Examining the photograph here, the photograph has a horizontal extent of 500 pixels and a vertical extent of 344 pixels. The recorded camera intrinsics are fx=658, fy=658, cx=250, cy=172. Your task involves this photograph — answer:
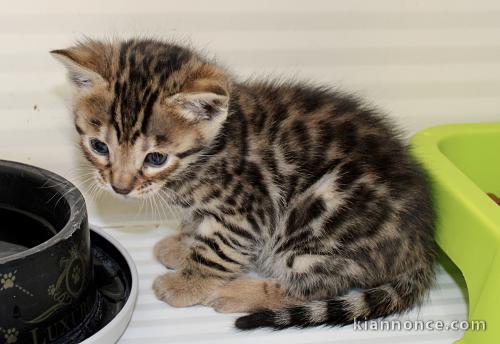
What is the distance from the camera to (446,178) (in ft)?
6.03

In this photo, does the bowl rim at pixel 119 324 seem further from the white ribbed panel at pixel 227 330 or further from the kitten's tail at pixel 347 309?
the kitten's tail at pixel 347 309

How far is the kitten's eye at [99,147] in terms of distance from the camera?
1609mm

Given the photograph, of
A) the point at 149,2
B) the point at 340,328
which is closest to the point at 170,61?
the point at 149,2

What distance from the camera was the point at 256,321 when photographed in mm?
1683

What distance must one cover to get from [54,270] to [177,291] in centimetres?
40

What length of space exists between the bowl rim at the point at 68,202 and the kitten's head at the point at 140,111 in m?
0.09

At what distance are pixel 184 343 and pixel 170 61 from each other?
0.71 m

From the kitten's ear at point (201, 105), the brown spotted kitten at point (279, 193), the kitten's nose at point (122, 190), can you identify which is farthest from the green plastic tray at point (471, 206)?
the kitten's nose at point (122, 190)

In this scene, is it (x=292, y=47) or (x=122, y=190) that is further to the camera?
(x=292, y=47)

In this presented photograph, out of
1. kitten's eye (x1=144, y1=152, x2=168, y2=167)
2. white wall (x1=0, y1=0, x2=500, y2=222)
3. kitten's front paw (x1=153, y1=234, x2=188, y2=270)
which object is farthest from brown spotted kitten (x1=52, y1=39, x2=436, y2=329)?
white wall (x1=0, y1=0, x2=500, y2=222)

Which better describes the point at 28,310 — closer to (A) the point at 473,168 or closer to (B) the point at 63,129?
(B) the point at 63,129

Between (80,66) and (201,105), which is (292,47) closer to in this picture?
(201,105)

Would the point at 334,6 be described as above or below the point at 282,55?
above

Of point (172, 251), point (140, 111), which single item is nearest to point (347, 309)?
point (172, 251)
